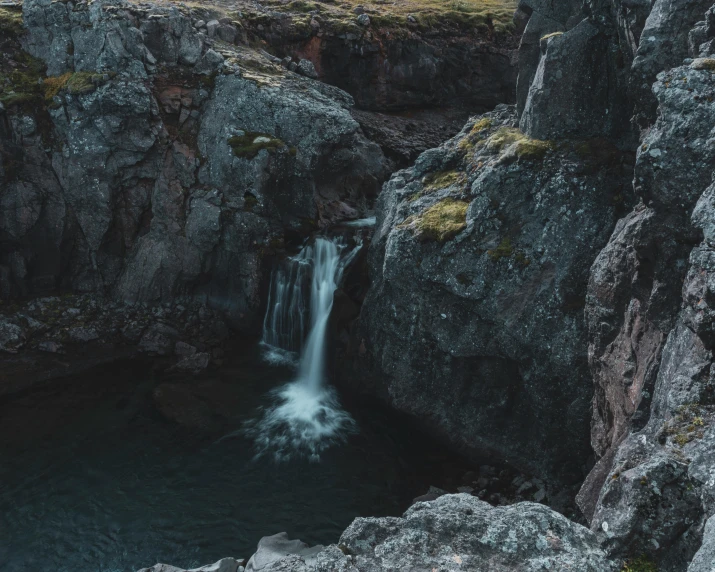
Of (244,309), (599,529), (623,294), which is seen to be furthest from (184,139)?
(599,529)

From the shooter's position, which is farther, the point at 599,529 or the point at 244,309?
the point at 244,309

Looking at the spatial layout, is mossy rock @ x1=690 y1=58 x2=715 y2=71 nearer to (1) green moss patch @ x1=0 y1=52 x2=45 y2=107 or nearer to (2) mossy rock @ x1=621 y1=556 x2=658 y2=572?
(2) mossy rock @ x1=621 y1=556 x2=658 y2=572

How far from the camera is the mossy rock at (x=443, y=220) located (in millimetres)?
18797

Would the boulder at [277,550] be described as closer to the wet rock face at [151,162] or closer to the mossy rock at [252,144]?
the wet rock face at [151,162]

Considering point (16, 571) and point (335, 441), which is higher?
point (335, 441)

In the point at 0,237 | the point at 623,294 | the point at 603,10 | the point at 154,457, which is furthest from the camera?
the point at 0,237

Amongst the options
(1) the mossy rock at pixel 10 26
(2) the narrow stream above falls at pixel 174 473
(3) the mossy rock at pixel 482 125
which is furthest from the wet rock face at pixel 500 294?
(1) the mossy rock at pixel 10 26

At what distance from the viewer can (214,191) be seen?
27.1 metres

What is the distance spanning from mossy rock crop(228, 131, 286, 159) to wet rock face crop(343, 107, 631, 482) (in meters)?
8.19

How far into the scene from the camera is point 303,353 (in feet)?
85.4

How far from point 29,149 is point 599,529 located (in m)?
27.7

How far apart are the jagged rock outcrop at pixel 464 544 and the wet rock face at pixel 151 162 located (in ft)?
65.5

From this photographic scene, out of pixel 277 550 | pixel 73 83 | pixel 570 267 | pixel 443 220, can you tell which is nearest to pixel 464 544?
pixel 277 550

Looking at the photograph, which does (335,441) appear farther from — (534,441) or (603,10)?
(603,10)
